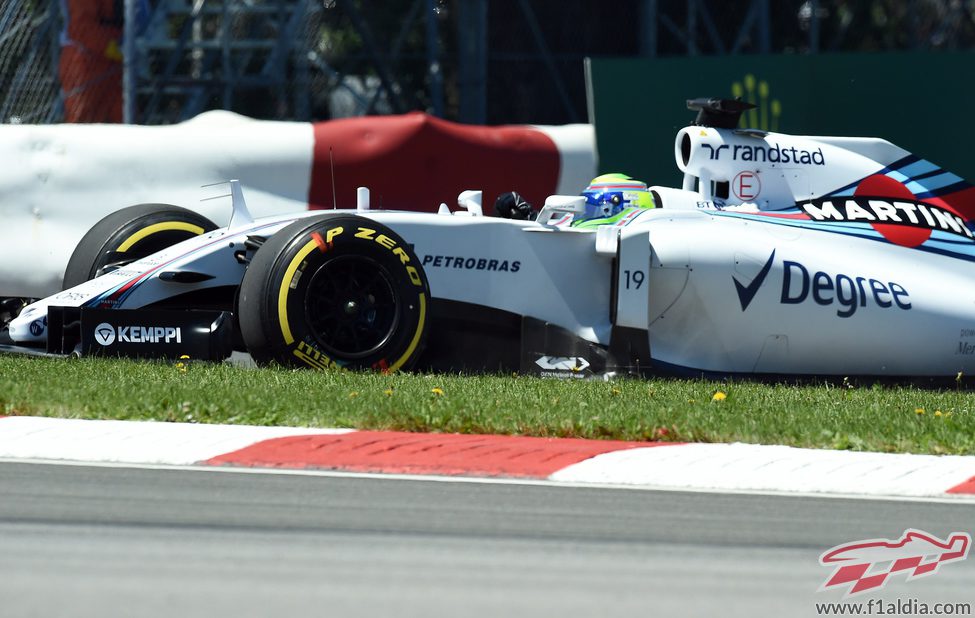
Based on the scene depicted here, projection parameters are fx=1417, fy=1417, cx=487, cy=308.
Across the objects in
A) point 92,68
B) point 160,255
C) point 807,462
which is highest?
point 92,68

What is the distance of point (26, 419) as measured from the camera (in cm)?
671

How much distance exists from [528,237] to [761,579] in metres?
5.01

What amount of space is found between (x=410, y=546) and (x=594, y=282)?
4776mm

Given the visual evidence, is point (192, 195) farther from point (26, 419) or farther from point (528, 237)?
→ point (26, 419)

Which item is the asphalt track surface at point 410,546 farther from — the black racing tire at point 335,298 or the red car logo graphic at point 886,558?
the black racing tire at point 335,298

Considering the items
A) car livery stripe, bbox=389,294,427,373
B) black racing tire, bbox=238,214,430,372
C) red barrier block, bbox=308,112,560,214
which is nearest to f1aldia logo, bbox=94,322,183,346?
black racing tire, bbox=238,214,430,372

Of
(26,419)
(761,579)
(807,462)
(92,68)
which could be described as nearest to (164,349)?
(26,419)

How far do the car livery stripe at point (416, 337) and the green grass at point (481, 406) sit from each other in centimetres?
32

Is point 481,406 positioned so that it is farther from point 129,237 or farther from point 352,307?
point 129,237

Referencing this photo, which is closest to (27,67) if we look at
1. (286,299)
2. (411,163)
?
(411,163)

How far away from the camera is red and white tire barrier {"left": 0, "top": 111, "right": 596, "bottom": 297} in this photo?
11.3m

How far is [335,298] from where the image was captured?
854 cm

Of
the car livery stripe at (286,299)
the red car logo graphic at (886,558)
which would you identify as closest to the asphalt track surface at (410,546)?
the red car logo graphic at (886,558)

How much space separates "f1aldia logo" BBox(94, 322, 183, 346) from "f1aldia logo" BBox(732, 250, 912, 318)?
351 cm
